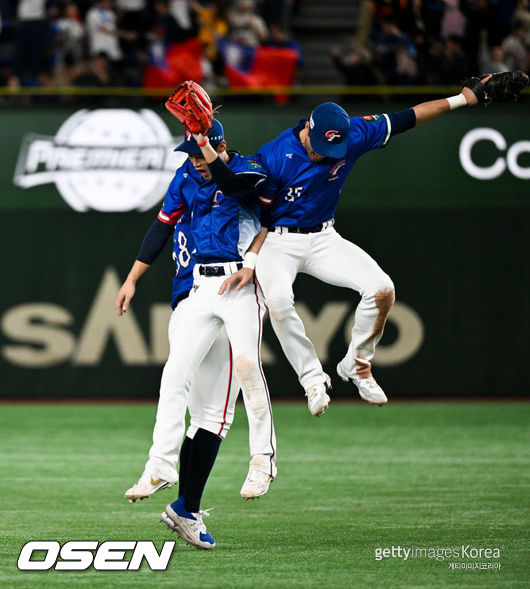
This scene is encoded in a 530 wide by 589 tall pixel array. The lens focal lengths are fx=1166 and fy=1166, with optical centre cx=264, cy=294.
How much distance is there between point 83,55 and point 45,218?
9.40 feet

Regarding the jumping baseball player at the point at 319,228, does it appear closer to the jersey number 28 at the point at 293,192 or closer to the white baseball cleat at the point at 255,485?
the jersey number 28 at the point at 293,192

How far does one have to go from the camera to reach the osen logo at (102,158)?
13977mm

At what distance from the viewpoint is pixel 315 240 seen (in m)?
7.88

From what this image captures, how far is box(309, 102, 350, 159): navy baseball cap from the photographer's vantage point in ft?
23.9

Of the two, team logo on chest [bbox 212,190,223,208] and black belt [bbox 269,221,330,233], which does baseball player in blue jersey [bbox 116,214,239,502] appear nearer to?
team logo on chest [bbox 212,190,223,208]

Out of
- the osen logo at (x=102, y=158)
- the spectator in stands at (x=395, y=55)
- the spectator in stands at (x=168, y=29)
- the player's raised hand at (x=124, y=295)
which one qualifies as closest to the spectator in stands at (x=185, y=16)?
the spectator in stands at (x=168, y=29)

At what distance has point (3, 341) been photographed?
1412cm

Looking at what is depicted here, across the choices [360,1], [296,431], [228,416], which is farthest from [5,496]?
[360,1]

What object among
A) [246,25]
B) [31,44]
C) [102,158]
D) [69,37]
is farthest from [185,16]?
[102,158]

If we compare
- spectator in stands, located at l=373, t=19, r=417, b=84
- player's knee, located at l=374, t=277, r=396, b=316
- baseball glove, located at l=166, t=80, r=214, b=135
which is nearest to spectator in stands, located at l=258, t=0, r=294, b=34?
spectator in stands, located at l=373, t=19, r=417, b=84

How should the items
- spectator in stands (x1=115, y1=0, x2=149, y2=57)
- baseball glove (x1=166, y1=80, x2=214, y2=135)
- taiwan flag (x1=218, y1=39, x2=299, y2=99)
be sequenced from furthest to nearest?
spectator in stands (x1=115, y1=0, x2=149, y2=57)
taiwan flag (x1=218, y1=39, x2=299, y2=99)
baseball glove (x1=166, y1=80, x2=214, y2=135)

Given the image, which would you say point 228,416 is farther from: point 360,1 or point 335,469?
point 360,1

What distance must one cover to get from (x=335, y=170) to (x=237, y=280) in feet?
4.44

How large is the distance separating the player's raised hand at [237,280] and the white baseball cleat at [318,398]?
1089 millimetres
